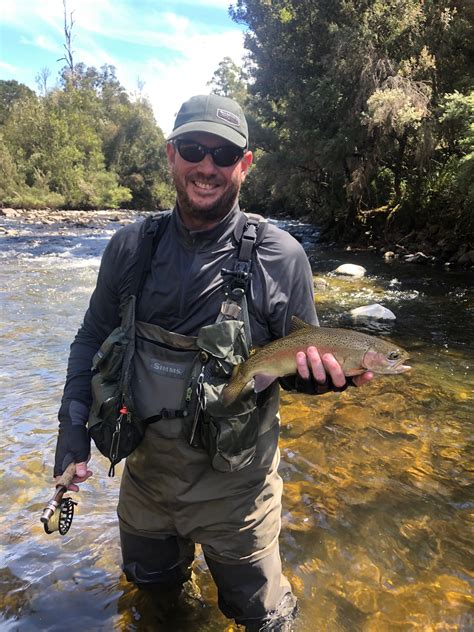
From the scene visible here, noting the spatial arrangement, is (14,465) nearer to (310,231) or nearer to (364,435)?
(364,435)

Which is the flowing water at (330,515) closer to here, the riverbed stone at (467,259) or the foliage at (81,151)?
the riverbed stone at (467,259)

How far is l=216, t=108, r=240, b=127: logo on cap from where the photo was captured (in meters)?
2.44

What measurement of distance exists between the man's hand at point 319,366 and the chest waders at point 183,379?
257 mm

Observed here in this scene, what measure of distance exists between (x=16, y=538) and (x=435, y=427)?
4.56 metres

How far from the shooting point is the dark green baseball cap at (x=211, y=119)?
7.80ft

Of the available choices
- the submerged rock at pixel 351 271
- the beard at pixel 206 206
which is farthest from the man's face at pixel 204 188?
the submerged rock at pixel 351 271

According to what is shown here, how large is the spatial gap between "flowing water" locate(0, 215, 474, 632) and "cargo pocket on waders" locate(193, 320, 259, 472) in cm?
159

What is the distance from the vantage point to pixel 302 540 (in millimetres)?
3982

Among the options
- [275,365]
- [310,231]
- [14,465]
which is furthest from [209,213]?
[310,231]

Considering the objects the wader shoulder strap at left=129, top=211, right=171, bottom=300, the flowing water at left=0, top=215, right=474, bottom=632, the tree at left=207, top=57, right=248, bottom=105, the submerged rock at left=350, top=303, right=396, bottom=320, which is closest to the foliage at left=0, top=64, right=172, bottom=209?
the tree at left=207, top=57, right=248, bottom=105

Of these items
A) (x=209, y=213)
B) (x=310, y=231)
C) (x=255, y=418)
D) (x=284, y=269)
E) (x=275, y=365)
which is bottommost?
(x=310, y=231)

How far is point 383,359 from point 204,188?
1.23 meters

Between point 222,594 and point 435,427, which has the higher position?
point 222,594

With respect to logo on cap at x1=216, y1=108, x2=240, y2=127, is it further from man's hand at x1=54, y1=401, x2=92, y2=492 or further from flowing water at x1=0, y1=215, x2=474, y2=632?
flowing water at x1=0, y1=215, x2=474, y2=632
